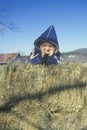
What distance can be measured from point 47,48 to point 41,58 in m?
0.32

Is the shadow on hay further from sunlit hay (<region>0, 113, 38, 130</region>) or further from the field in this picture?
sunlit hay (<region>0, 113, 38, 130</region>)

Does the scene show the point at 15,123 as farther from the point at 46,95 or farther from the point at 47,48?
the point at 47,48

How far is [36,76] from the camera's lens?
793 centimetres

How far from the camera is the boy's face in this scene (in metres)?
8.57

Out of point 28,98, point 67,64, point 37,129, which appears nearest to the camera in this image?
point 37,129

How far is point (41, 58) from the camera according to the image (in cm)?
866

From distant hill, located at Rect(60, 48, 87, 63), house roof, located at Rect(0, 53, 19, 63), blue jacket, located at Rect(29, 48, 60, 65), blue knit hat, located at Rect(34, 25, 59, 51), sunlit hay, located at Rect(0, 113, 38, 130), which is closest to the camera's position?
sunlit hay, located at Rect(0, 113, 38, 130)

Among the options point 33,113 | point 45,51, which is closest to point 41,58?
point 45,51

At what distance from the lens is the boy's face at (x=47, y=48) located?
857cm

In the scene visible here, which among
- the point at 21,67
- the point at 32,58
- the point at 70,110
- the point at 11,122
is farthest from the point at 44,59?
the point at 11,122

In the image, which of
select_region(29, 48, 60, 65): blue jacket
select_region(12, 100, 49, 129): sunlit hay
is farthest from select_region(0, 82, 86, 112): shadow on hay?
select_region(29, 48, 60, 65): blue jacket

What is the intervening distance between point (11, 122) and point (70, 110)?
1.86 m

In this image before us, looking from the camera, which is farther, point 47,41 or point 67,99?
point 47,41

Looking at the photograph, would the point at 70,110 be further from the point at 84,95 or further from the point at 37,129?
the point at 37,129
